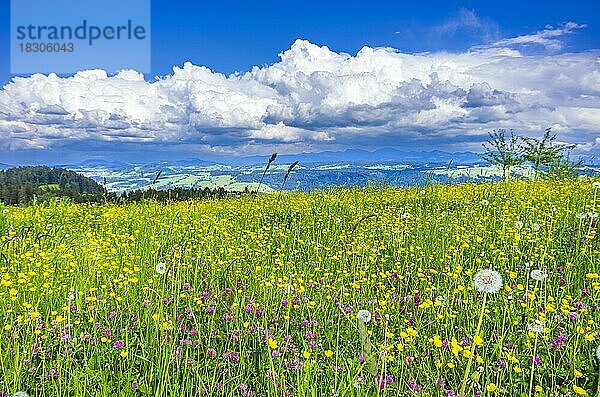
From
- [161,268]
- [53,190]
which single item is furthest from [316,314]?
[53,190]

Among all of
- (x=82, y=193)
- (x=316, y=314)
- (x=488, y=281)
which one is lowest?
(x=316, y=314)

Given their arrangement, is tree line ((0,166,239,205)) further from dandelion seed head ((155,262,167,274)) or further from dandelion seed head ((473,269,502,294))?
dandelion seed head ((473,269,502,294))

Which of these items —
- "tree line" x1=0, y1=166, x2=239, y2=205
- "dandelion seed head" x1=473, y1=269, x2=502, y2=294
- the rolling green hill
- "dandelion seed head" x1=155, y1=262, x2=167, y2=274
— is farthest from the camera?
the rolling green hill

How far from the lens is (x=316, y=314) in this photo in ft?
13.8

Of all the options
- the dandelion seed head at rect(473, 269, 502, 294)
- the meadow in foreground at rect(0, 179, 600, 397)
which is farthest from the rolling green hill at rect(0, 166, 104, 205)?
the dandelion seed head at rect(473, 269, 502, 294)

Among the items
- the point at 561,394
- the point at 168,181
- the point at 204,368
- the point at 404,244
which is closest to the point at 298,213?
the point at 404,244

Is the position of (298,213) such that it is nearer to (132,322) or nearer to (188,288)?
(188,288)

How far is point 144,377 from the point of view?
3.15m

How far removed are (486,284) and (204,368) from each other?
1.91 m

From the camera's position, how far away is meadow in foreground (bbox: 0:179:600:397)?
3.08 meters

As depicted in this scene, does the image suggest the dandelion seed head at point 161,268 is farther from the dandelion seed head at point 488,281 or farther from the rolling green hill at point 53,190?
the rolling green hill at point 53,190

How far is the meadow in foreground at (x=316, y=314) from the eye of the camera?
3.08 meters

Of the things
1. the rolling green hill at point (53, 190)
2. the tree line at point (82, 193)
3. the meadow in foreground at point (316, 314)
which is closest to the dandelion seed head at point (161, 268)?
the meadow in foreground at point (316, 314)

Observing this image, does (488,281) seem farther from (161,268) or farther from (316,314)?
(161,268)
